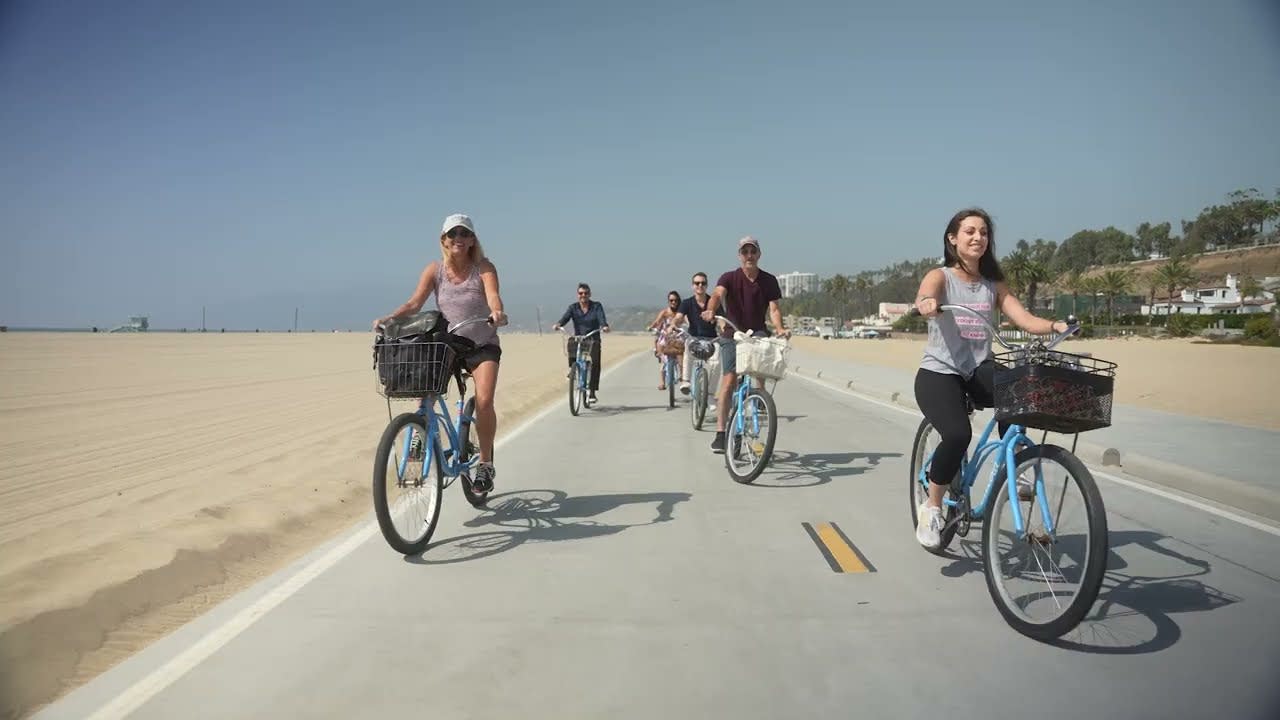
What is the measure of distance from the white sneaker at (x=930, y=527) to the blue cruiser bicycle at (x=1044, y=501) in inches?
25.3

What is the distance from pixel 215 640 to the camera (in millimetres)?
4062

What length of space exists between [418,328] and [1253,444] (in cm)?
956

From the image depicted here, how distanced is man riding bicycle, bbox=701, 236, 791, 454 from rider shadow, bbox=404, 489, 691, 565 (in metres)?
1.57

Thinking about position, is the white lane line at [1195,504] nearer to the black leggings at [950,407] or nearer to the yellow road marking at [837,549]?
the black leggings at [950,407]

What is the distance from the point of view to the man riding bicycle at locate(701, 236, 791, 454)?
873 cm

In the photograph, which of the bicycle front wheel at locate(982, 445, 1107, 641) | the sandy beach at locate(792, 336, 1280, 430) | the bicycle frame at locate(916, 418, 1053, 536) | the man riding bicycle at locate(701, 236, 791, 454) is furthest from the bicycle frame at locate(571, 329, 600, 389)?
the bicycle front wheel at locate(982, 445, 1107, 641)

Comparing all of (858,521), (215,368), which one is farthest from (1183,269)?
(858,521)

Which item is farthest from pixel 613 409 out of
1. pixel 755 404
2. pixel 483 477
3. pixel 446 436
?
pixel 446 436

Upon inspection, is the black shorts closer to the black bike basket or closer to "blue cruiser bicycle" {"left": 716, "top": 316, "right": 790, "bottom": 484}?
"blue cruiser bicycle" {"left": 716, "top": 316, "right": 790, "bottom": 484}

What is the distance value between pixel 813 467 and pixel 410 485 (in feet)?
15.5

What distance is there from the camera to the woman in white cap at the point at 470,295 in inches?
250

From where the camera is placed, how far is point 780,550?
5668mm

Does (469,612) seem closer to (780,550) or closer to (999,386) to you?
(780,550)

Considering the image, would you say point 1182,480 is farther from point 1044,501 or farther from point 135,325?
point 135,325
